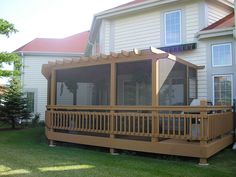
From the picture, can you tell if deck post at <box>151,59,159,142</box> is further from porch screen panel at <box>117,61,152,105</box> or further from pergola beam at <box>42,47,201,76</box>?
porch screen panel at <box>117,61,152,105</box>

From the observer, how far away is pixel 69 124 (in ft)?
31.2

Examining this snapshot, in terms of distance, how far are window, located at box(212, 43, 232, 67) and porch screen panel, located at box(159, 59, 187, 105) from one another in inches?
60.7

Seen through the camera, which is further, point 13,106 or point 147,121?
point 13,106

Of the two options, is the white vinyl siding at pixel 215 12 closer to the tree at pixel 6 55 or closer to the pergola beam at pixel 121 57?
the pergola beam at pixel 121 57

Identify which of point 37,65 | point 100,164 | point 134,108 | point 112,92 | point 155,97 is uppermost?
point 37,65

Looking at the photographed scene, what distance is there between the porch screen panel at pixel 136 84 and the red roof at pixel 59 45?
1356 centimetres

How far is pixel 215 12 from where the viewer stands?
1201cm

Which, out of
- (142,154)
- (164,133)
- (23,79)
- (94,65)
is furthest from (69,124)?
(23,79)

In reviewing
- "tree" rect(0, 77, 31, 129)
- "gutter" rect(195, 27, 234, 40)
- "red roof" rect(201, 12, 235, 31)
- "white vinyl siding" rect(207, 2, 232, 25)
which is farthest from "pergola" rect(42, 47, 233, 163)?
"tree" rect(0, 77, 31, 129)

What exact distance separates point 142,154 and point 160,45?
5497 millimetres

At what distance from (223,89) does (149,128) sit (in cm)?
430

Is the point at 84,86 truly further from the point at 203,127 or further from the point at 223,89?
the point at 223,89

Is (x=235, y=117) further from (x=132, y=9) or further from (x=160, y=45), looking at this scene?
(x=132, y=9)

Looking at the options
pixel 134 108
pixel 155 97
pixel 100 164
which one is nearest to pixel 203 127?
pixel 155 97
